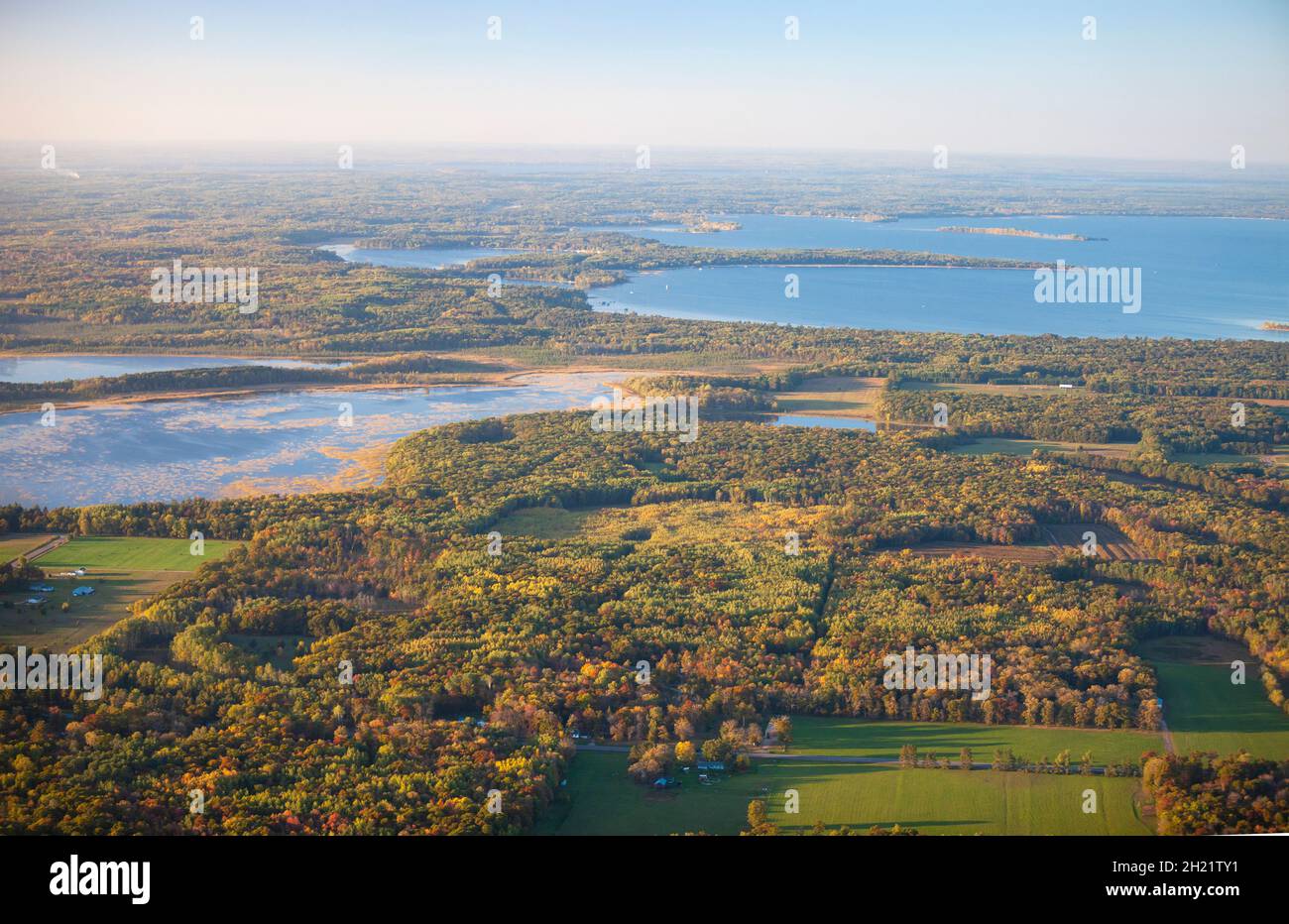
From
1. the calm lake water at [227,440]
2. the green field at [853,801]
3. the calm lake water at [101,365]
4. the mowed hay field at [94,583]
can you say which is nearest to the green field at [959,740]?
the green field at [853,801]

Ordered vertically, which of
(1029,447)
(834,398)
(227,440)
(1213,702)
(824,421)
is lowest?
(1213,702)

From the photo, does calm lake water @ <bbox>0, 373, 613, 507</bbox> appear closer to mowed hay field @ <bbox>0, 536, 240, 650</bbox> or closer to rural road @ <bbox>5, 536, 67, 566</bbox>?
rural road @ <bbox>5, 536, 67, 566</bbox>

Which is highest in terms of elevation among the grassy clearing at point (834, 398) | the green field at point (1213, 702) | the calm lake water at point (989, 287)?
the calm lake water at point (989, 287)

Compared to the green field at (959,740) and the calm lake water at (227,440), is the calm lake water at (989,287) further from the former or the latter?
the green field at (959,740)

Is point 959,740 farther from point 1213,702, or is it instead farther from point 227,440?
point 227,440

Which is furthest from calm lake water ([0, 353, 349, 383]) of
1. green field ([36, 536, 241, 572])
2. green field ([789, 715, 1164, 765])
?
green field ([789, 715, 1164, 765])

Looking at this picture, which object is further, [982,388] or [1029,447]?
[982,388]

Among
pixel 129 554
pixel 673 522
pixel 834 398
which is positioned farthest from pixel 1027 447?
pixel 129 554
